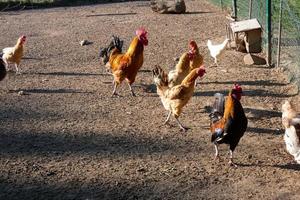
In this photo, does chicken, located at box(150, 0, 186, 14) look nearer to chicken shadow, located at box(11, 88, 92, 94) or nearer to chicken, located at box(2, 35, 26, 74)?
chicken, located at box(2, 35, 26, 74)

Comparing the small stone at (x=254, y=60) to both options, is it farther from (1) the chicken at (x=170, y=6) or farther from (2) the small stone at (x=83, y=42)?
(1) the chicken at (x=170, y=6)

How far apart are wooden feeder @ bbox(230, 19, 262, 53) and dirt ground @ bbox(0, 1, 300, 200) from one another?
0.34 metres

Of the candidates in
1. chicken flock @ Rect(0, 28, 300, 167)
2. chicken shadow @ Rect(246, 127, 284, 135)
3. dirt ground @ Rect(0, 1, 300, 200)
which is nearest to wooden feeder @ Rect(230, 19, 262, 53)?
dirt ground @ Rect(0, 1, 300, 200)

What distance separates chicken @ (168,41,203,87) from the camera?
7672 millimetres

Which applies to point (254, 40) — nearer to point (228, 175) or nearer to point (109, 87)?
point (109, 87)

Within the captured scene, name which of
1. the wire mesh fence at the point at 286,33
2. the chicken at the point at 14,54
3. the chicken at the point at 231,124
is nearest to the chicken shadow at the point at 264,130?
the chicken at the point at 231,124

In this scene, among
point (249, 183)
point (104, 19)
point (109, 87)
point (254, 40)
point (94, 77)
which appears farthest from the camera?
point (104, 19)

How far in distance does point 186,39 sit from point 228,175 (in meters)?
7.06

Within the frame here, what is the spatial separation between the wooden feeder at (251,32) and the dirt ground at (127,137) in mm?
341

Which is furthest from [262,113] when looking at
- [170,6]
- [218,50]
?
[170,6]

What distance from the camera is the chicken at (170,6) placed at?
52.0 feet

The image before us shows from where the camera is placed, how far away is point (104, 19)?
1585 cm

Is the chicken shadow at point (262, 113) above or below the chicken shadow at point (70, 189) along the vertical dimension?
below

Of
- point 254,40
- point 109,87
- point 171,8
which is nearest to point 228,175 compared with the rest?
point 109,87
